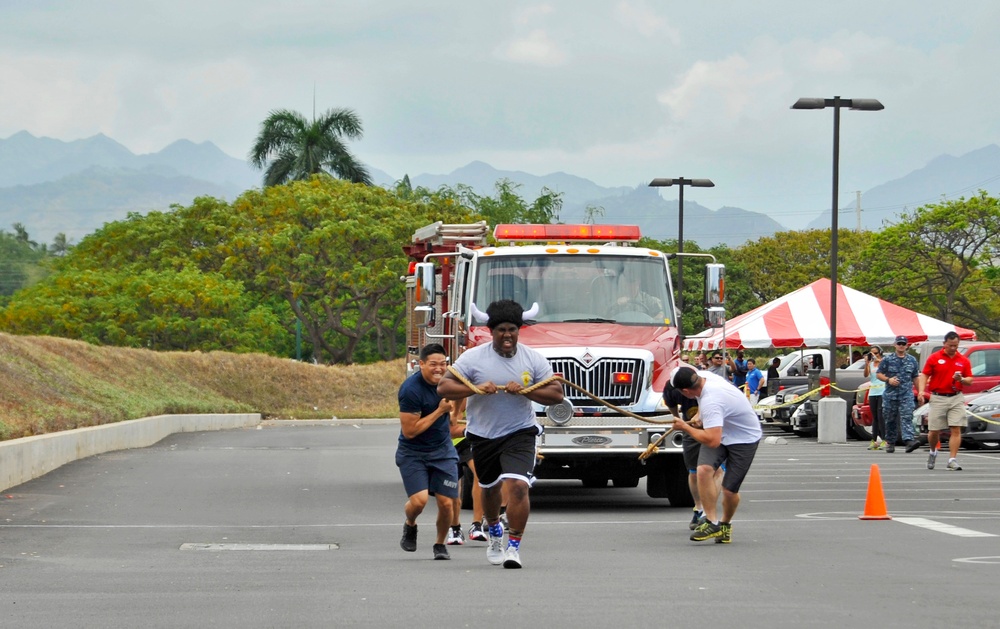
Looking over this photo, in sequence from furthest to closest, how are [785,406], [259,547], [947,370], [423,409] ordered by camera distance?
[785,406] < [947,370] < [259,547] < [423,409]

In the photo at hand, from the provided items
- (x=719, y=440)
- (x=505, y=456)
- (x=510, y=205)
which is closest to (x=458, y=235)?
(x=719, y=440)

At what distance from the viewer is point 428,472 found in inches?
426

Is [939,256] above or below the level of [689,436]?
above

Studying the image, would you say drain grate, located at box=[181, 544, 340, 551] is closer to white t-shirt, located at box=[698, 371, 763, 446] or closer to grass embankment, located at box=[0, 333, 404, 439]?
white t-shirt, located at box=[698, 371, 763, 446]

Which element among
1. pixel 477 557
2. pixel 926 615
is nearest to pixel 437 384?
pixel 477 557

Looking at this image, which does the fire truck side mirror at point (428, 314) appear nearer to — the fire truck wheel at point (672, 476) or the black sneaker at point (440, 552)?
the fire truck wheel at point (672, 476)

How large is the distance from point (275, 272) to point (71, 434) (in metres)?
31.5

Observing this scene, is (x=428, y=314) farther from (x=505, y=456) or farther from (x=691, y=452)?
(x=505, y=456)

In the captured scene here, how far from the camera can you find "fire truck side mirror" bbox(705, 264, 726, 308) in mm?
15547

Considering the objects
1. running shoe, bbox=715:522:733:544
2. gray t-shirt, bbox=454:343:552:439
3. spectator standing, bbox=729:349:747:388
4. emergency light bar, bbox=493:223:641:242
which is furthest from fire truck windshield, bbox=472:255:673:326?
spectator standing, bbox=729:349:747:388

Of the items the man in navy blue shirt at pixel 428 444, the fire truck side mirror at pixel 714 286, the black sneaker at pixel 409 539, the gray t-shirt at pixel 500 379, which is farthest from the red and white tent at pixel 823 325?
the gray t-shirt at pixel 500 379

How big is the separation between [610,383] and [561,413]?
639mm

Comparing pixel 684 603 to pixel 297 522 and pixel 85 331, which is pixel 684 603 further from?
pixel 85 331

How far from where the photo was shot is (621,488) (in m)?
18.5
